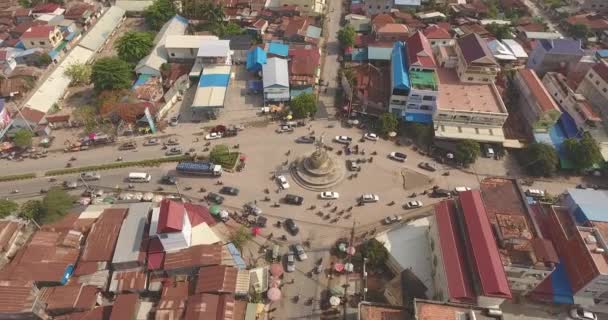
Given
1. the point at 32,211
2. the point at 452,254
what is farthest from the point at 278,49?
the point at 452,254

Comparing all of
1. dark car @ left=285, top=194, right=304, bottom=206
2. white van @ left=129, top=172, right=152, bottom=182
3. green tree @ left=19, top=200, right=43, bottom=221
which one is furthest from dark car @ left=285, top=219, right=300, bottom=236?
green tree @ left=19, top=200, right=43, bottom=221

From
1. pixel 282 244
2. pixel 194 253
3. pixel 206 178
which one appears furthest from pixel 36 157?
pixel 282 244

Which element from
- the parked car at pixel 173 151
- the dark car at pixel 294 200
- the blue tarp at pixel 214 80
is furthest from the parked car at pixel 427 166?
the parked car at pixel 173 151

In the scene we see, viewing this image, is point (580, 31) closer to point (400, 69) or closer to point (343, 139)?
point (400, 69)

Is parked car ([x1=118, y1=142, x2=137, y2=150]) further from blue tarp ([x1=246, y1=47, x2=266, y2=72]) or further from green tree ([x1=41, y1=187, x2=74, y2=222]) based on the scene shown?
blue tarp ([x1=246, y1=47, x2=266, y2=72])

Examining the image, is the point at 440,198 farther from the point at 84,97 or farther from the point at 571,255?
the point at 84,97
